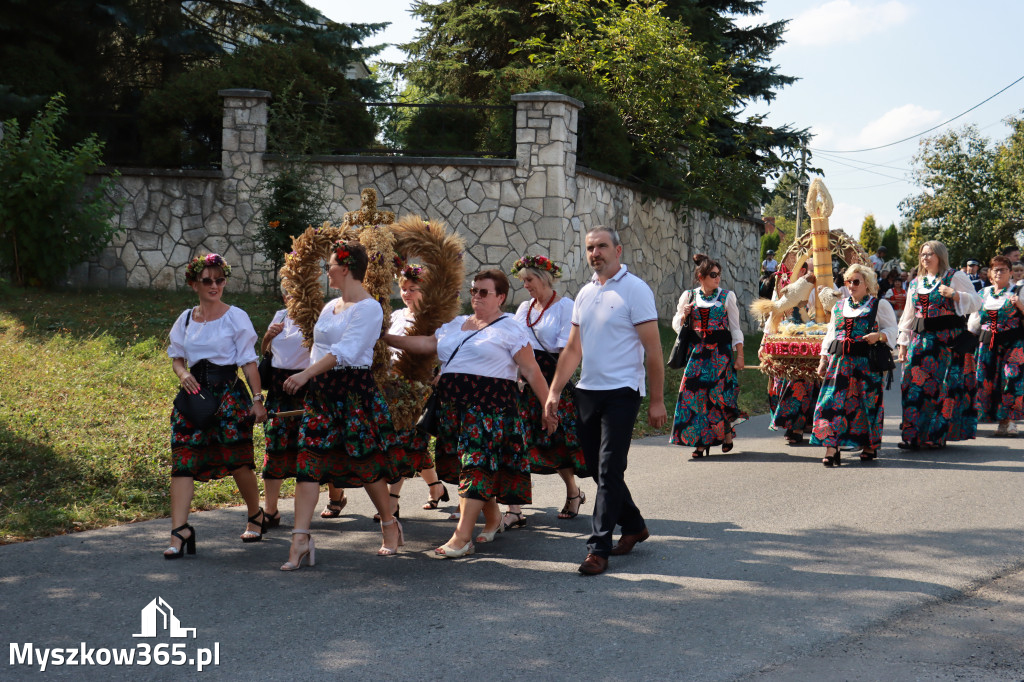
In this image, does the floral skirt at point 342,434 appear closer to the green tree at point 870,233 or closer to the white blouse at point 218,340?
the white blouse at point 218,340

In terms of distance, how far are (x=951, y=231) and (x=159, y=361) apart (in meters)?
40.2

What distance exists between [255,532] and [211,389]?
101cm

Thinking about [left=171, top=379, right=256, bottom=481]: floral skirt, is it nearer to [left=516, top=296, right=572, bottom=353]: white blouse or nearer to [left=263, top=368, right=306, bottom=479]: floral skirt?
[left=263, top=368, right=306, bottom=479]: floral skirt

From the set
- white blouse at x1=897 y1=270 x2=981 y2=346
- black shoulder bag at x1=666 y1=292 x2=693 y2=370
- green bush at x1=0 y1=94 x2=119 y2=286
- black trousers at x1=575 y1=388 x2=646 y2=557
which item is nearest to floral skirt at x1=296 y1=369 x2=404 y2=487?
black trousers at x1=575 y1=388 x2=646 y2=557

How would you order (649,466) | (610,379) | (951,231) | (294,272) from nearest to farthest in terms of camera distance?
(610,379), (294,272), (649,466), (951,231)

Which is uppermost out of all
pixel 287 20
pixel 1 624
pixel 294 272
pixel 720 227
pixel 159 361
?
pixel 287 20

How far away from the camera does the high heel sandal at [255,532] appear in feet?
22.0

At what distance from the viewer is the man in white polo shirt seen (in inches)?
239

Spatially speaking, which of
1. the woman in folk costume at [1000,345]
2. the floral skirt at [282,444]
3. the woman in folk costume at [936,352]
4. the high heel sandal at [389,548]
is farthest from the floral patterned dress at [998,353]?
the floral skirt at [282,444]

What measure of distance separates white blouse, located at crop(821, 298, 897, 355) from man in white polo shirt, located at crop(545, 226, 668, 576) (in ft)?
14.4

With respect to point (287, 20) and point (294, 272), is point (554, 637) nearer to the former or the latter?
point (294, 272)

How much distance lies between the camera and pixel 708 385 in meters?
10.4

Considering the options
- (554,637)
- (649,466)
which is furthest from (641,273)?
(554,637)

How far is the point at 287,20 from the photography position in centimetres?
2216
